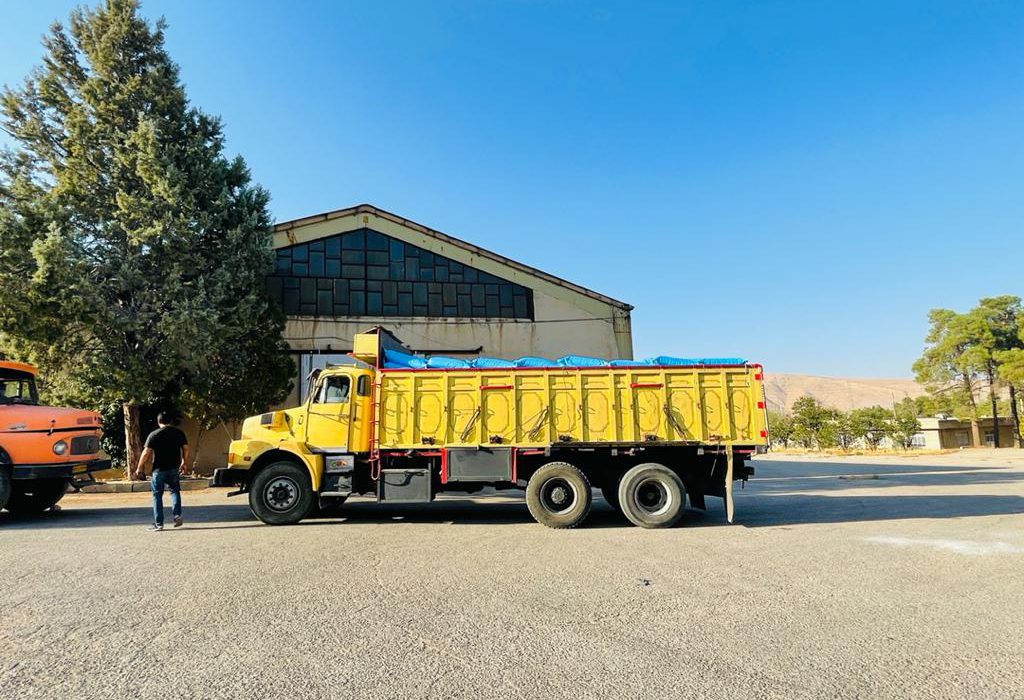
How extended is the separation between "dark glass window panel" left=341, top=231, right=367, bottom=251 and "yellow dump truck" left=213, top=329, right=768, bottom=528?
41.5 ft

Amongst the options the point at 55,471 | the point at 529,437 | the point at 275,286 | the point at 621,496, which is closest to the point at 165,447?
the point at 55,471

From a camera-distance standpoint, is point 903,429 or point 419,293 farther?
point 903,429

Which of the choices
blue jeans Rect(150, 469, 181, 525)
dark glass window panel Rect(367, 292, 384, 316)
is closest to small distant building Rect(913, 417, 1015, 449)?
dark glass window panel Rect(367, 292, 384, 316)

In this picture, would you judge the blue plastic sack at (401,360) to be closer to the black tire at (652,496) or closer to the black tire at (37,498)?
the black tire at (652,496)

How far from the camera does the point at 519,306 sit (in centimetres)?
2219

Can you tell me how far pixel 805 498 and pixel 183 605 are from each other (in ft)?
42.4

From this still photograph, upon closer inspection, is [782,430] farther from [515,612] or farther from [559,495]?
[515,612]

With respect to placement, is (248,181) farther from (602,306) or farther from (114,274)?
(602,306)

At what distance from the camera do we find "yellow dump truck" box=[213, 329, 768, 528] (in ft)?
30.9

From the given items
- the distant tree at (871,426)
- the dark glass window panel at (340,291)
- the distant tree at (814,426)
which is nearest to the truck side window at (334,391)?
the dark glass window panel at (340,291)

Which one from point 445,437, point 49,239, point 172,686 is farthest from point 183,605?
point 49,239

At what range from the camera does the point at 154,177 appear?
15883 millimetres

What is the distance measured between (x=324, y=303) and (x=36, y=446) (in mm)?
11467

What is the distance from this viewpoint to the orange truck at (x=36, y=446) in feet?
31.9
